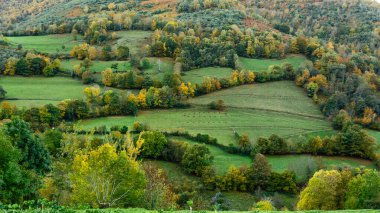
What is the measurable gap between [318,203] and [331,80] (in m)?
55.3

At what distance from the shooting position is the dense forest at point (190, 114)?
1533 inches

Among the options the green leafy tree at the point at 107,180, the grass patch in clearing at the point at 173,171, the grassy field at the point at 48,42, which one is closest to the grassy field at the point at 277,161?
the grass patch in clearing at the point at 173,171

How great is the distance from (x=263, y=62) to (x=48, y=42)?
6171 cm

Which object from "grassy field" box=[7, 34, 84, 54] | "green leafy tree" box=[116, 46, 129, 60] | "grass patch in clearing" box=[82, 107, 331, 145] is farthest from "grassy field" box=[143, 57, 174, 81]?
"grassy field" box=[7, 34, 84, 54]

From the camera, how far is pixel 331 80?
330 feet

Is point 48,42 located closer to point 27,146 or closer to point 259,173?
point 259,173

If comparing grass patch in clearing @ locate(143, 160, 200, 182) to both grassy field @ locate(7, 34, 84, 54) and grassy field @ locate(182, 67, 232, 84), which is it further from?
grassy field @ locate(7, 34, 84, 54)

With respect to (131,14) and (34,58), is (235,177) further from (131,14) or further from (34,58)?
(131,14)

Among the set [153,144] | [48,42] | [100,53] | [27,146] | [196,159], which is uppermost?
[27,146]

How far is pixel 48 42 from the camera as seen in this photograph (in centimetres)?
12394

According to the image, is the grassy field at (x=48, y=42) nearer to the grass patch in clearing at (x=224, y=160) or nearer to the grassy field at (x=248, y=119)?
the grassy field at (x=248, y=119)

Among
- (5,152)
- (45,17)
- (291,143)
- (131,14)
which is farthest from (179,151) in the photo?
(45,17)

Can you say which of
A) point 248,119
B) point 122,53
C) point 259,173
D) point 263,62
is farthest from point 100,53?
point 259,173

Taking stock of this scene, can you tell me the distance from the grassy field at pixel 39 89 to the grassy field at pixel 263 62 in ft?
134
